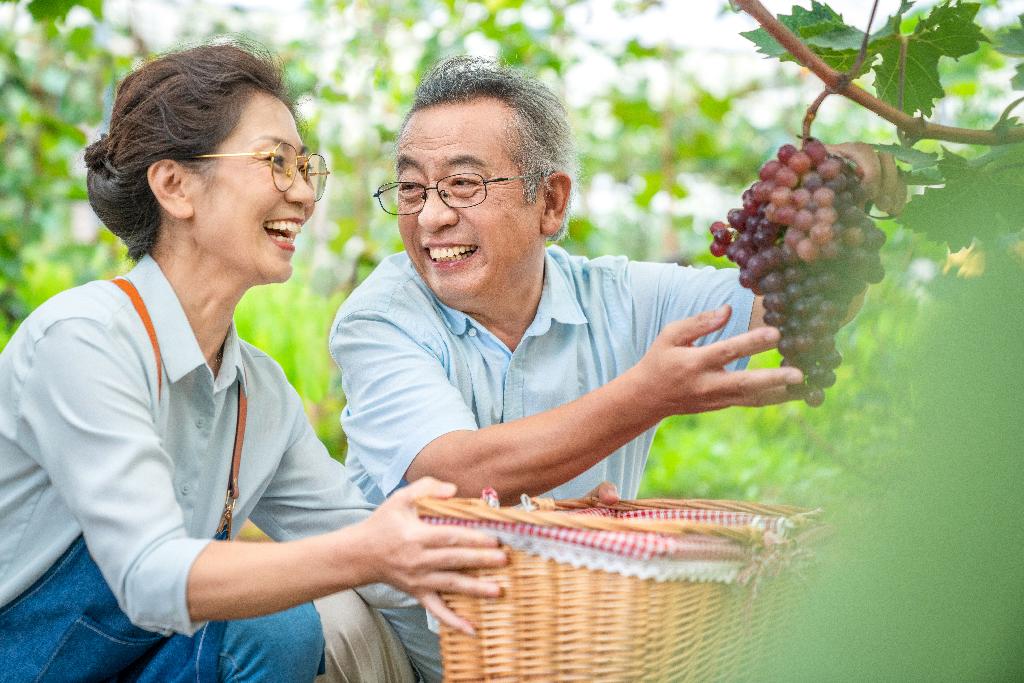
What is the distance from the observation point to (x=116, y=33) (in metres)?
5.68

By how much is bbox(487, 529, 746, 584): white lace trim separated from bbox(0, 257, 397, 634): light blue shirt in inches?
18.2

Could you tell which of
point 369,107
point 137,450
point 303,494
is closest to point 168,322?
point 137,450

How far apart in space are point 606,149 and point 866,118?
176cm

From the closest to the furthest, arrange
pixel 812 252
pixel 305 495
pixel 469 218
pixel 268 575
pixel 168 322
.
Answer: pixel 268 575
pixel 812 252
pixel 168 322
pixel 305 495
pixel 469 218

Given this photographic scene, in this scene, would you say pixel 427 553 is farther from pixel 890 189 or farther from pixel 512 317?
pixel 512 317

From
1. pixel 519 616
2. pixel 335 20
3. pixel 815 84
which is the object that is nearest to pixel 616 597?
pixel 519 616

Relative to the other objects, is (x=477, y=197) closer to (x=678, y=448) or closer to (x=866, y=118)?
(x=678, y=448)

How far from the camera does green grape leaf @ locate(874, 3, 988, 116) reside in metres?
1.72

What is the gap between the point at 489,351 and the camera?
2.47m

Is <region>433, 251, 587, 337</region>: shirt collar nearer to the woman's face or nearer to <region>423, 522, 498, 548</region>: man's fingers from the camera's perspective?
the woman's face

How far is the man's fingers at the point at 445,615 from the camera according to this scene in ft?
4.68

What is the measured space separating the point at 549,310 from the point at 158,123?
0.98 m

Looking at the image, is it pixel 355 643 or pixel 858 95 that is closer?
pixel 858 95

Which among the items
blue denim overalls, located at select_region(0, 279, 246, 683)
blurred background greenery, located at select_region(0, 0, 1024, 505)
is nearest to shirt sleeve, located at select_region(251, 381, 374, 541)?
blue denim overalls, located at select_region(0, 279, 246, 683)
